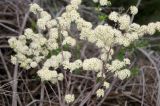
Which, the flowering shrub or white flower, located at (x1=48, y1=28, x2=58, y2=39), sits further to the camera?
white flower, located at (x1=48, y1=28, x2=58, y2=39)

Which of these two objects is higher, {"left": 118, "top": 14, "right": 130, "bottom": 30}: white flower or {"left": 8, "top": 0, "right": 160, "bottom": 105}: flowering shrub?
{"left": 118, "top": 14, "right": 130, "bottom": 30}: white flower

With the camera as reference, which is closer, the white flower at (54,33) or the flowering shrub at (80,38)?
the flowering shrub at (80,38)

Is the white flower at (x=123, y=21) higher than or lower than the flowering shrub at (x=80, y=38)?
higher

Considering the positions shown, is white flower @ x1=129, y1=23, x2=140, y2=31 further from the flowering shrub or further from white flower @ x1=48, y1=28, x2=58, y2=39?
white flower @ x1=48, y1=28, x2=58, y2=39

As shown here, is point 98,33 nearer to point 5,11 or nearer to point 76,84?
point 76,84

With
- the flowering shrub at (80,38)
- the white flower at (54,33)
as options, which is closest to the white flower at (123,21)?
the flowering shrub at (80,38)

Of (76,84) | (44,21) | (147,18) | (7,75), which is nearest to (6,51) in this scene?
(7,75)

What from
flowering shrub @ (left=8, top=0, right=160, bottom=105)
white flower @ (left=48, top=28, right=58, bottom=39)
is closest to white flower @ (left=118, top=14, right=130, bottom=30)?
flowering shrub @ (left=8, top=0, right=160, bottom=105)

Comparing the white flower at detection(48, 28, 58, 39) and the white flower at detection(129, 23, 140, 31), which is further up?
the white flower at detection(129, 23, 140, 31)

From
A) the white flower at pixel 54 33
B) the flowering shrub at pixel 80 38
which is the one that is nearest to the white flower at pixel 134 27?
the flowering shrub at pixel 80 38

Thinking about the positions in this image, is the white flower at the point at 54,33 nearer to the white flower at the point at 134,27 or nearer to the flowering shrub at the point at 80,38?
the flowering shrub at the point at 80,38

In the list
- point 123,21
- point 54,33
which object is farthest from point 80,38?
point 123,21
